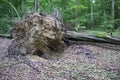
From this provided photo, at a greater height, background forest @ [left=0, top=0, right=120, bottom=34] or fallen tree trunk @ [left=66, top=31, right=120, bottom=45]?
background forest @ [left=0, top=0, right=120, bottom=34]

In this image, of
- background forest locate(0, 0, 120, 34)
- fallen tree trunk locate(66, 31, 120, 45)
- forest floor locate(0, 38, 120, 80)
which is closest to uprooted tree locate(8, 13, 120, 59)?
fallen tree trunk locate(66, 31, 120, 45)

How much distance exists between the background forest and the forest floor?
6.95 m

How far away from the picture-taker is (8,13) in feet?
48.7

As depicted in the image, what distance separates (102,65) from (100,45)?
2330 millimetres

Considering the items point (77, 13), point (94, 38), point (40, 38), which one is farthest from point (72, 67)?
point (77, 13)

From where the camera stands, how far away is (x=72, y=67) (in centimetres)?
580

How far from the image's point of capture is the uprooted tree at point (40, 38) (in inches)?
274

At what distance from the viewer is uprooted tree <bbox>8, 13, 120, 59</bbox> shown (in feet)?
22.8

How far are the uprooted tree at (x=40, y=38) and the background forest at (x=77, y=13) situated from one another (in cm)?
550

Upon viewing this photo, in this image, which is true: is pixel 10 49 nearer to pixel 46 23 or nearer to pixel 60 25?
pixel 46 23

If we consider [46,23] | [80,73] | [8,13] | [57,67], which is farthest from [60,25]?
[8,13]

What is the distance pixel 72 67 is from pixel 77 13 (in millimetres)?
13721

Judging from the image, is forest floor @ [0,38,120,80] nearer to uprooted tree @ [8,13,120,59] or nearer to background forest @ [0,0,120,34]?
uprooted tree @ [8,13,120,59]

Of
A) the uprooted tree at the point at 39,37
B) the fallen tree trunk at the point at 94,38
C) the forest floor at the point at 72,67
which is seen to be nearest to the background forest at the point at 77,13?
the uprooted tree at the point at 39,37
